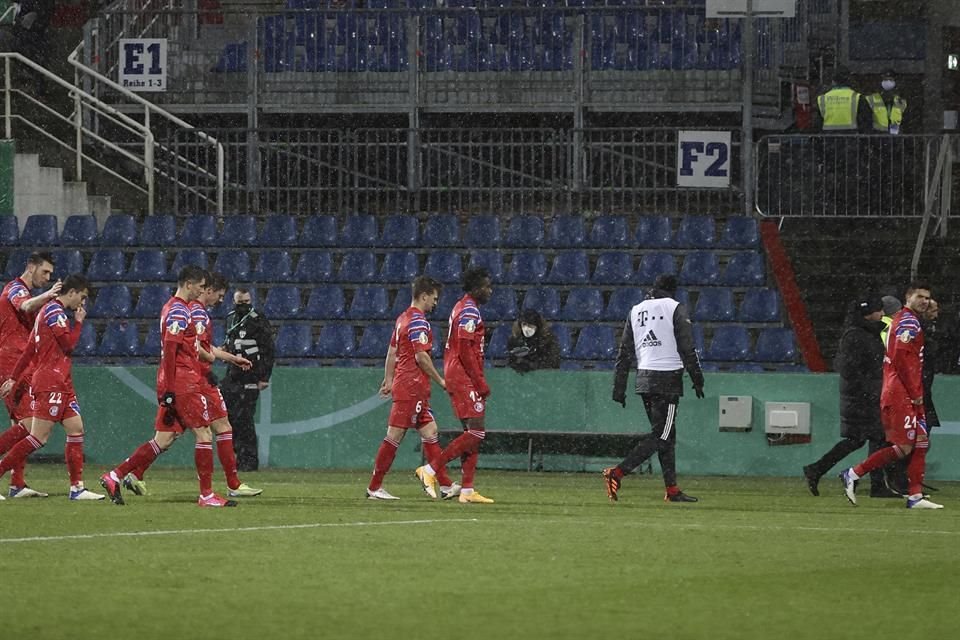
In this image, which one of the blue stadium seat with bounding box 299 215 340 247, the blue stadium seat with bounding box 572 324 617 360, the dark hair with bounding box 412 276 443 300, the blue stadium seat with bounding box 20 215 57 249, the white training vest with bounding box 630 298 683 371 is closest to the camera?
the dark hair with bounding box 412 276 443 300

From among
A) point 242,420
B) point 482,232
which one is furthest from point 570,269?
point 242,420

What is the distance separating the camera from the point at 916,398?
52.6 feet

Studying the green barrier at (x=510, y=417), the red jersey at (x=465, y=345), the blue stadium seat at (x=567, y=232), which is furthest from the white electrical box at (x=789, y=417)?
the red jersey at (x=465, y=345)

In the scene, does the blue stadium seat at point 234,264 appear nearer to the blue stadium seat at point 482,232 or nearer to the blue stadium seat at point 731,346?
the blue stadium seat at point 482,232

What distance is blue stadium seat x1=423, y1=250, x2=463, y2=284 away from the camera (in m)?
23.9

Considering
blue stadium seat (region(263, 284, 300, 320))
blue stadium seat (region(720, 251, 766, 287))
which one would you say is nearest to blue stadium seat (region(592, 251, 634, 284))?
blue stadium seat (region(720, 251, 766, 287))

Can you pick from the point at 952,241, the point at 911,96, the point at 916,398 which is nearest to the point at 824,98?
the point at 952,241

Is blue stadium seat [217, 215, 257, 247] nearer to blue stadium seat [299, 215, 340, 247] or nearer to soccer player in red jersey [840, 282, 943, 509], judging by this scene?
blue stadium seat [299, 215, 340, 247]

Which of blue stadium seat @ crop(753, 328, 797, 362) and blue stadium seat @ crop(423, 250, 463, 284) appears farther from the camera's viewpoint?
blue stadium seat @ crop(423, 250, 463, 284)

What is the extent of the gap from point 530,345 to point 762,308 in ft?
10.6

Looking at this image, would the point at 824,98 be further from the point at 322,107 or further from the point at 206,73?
the point at 206,73

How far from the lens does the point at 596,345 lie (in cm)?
2280

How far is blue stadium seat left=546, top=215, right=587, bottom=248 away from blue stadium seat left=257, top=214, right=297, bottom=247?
356 centimetres

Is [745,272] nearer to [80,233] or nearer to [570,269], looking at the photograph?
[570,269]
